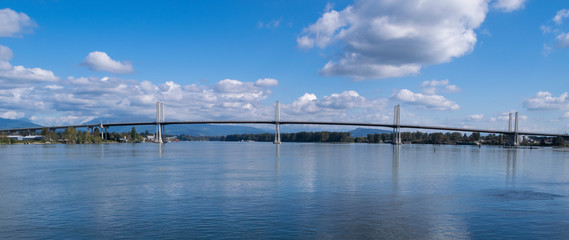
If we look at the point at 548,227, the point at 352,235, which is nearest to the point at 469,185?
the point at 548,227

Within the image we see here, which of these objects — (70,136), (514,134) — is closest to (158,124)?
(70,136)

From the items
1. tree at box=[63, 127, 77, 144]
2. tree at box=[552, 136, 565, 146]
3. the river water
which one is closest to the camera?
the river water

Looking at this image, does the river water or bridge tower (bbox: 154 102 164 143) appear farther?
bridge tower (bbox: 154 102 164 143)

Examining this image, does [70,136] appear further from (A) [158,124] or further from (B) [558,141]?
(B) [558,141]

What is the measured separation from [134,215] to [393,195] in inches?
489

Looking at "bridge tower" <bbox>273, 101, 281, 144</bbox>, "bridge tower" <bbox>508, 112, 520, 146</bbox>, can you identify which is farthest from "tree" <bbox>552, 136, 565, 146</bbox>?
"bridge tower" <bbox>273, 101, 281, 144</bbox>

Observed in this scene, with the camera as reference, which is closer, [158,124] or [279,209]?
[279,209]

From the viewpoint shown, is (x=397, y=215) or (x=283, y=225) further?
(x=397, y=215)

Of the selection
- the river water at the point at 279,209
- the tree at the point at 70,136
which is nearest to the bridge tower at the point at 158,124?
the tree at the point at 70,136

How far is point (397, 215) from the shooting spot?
599 inches

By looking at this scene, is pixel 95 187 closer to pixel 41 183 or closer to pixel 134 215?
pixel 41 183

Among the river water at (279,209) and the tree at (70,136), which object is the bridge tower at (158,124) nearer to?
the tree at (70,136)

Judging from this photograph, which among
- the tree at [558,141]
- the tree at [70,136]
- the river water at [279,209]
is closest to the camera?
the river water at [279,209]

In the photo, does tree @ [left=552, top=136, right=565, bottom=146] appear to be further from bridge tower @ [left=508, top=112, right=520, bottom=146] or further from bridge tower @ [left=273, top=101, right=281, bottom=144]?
bridge tower @ [left=273, top=101, right=281, bottom=144]
